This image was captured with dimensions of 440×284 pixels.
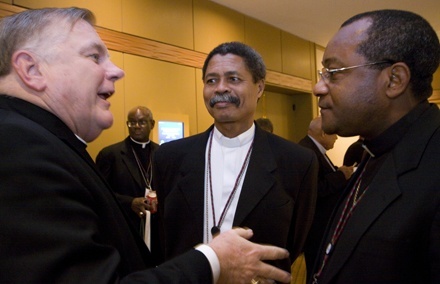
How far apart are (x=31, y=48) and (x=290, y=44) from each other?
7.17 m

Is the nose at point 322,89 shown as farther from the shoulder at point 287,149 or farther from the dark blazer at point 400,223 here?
the shoulder at point 287,149

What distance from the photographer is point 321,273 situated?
4.37 ft

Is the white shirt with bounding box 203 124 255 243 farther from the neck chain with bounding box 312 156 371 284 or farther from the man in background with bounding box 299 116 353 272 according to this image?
the man in background with bounding box 299 116 353 272

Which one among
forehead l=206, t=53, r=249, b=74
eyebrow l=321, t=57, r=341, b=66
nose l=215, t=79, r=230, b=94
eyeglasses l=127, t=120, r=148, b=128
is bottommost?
eyebrow l=321, t=57, r=341, b=66

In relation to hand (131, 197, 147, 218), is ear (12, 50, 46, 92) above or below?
above

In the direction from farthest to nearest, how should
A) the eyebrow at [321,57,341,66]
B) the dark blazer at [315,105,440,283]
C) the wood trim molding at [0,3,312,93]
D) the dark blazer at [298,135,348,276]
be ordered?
the wood trim molding at [0,3,312,93], the dark blazer at [298,135,348,276], the eyebrow at [321,57,341,66], the dark blazer at [315,105,440,283]

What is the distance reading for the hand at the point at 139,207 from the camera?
11.7 ft

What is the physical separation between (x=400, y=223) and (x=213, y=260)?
533 millimetres

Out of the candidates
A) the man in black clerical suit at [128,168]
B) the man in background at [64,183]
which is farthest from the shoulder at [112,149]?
the man in background at [64,183]

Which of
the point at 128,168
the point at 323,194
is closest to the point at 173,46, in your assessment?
the point at 128,168

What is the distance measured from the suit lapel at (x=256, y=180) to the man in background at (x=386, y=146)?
1.66 ft

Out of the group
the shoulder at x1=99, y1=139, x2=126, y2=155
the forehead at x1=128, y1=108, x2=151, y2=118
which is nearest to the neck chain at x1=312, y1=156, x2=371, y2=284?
the shoulder at x1=99, y1=139, x2=126, y2=155

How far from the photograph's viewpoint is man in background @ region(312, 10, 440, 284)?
1.08m

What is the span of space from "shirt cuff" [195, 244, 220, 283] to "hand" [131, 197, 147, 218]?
250 centimetres
